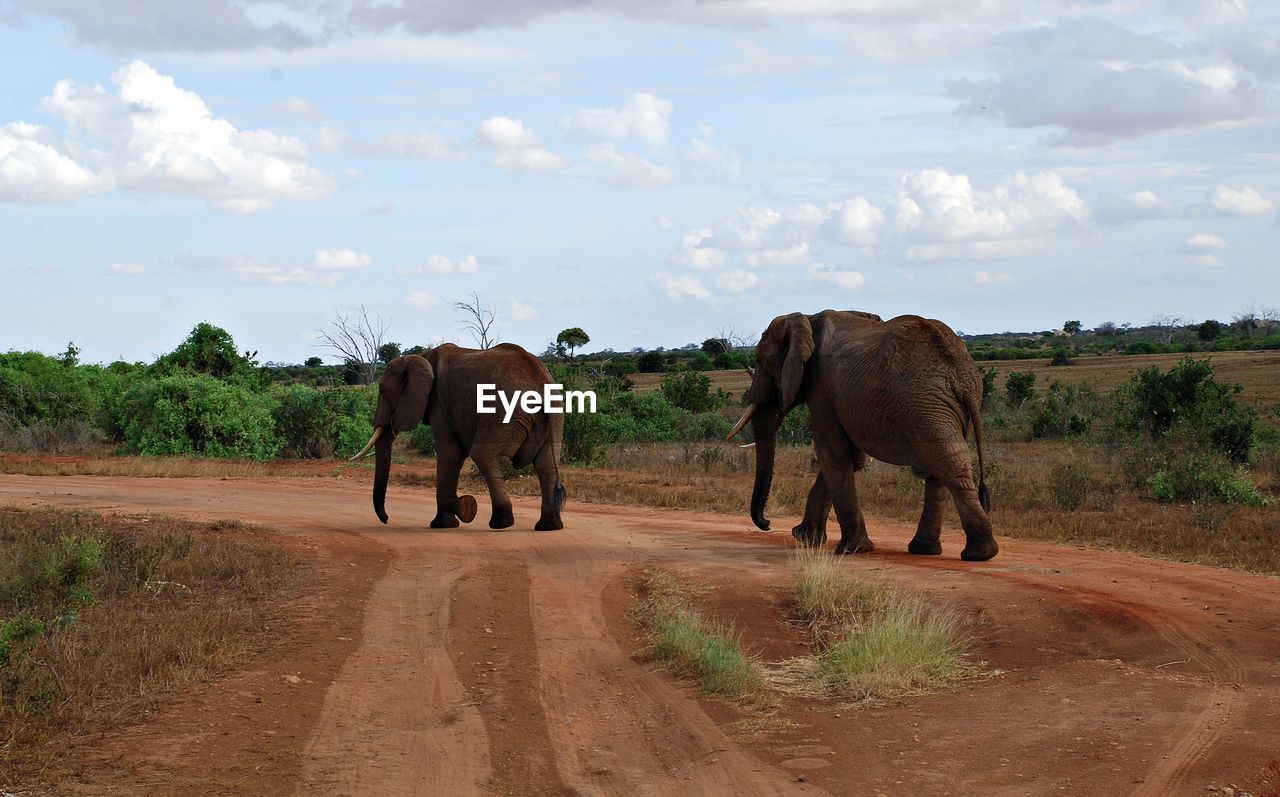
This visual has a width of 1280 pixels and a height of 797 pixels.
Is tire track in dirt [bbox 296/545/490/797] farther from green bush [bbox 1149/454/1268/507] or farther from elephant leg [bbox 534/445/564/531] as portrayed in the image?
green bush [bbox 1149/454/1268/507]

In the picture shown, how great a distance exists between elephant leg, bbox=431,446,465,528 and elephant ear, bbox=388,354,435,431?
54cm

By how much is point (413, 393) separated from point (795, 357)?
5150 mm

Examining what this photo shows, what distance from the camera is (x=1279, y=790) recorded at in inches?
258

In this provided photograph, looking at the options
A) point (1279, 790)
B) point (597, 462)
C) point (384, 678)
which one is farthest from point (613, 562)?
point (597, 462)

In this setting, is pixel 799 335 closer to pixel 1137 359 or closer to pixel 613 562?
pixel 613 562

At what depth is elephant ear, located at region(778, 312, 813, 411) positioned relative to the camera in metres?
14.1

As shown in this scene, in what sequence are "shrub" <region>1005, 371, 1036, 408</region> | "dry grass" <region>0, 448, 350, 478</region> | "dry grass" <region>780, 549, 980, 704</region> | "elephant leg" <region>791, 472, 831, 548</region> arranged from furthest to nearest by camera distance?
"shrub" <region>1005, 371, 1036, 408</region> → "dry grass" <region>0, 448, 350, 478</region> → "elephant leg" <region>791, 472, 831, 548</region> → "dry grass" <region>780, 549, 980, 704</region>

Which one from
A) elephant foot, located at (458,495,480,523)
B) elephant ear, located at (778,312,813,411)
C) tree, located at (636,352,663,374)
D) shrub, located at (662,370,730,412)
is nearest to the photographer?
elephant ear, located at (778,312,813,411)

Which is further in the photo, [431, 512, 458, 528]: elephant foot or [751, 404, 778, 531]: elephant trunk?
[431, 512, 458, 528]: elephant foot

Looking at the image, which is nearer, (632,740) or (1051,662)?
(632,740)

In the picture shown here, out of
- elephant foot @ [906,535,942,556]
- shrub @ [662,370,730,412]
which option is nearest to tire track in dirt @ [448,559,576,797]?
elephant foot @ [906,535,942,556]

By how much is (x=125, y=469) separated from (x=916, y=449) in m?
16.4

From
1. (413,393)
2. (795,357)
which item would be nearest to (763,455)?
(795,357)

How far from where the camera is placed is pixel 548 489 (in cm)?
1582
